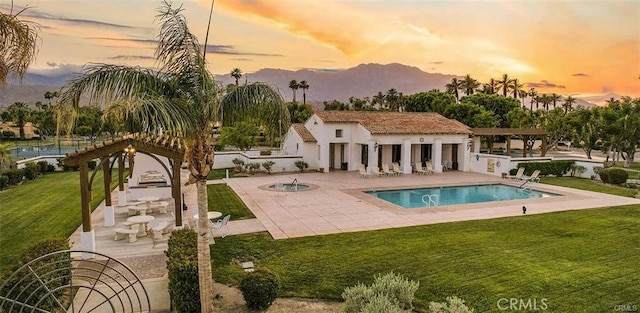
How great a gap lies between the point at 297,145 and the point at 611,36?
70.3ft

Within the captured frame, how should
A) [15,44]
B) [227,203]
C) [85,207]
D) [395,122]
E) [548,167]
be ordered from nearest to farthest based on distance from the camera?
[15,44], [85,207], [227,203], [548,167], [395,122]

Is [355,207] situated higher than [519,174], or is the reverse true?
[519,174]

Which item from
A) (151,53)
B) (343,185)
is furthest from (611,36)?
(151,53)

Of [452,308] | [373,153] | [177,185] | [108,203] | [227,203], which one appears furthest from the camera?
[373,153]

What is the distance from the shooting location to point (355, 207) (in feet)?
54.7

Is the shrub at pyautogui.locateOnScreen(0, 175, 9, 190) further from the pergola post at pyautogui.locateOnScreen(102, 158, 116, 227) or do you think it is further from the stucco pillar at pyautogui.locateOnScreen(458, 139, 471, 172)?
the stucco pillar at pyautogui.locateOnScreen(458, 139, 471, 172)

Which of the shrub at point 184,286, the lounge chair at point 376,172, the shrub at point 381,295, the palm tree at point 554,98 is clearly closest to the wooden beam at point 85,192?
the shrub at point 184,286

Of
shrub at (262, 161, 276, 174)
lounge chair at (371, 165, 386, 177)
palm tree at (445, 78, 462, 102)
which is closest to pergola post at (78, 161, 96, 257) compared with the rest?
shrub at (262, 161, 276, 174)

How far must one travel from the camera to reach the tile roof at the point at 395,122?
90.9 feet

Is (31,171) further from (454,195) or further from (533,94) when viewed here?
(533,94)

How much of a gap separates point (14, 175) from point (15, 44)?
21.6m

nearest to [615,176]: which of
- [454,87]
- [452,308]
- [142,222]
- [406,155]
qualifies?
[406,155]

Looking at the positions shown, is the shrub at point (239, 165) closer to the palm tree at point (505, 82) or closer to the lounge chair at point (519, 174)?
the lounge chair at point (519, 174)

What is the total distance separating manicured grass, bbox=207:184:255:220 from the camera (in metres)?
15.5
